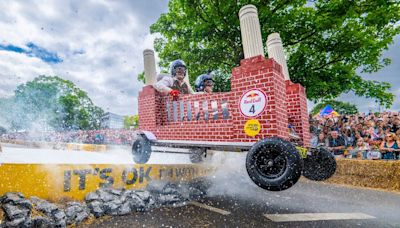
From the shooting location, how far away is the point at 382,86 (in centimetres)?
1138

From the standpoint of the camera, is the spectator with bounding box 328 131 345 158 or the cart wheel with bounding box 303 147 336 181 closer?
the cart wheel with bounding box 303 147 336 181

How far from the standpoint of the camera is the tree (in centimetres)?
1047

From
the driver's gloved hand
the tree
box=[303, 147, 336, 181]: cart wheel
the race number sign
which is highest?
the tree

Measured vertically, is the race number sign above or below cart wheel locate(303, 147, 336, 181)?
above

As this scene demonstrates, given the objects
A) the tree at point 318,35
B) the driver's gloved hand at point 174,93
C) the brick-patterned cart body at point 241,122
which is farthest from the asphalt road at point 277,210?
the tree at point 318,35

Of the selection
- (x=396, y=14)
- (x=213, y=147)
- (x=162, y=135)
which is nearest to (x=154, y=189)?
(x=162, y=135)

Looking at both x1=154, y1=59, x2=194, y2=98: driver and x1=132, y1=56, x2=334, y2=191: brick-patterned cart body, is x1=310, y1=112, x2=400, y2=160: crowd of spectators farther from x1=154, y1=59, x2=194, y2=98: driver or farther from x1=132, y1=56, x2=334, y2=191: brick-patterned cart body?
x1=154, y1=59, x2=194, y2=98: driver

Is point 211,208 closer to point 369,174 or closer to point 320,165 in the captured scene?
point 320,165

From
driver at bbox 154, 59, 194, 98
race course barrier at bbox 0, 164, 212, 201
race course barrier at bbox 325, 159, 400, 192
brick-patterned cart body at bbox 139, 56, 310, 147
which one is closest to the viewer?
race course barrier at bbox 0, 164, 212, 201

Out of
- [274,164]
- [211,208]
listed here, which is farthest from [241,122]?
[211,208]

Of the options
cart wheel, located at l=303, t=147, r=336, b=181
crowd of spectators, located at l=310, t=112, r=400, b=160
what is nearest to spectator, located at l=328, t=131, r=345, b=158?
crowd of spectators, located at l=310, t=112, r=400, b=160

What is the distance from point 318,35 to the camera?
1094 cm

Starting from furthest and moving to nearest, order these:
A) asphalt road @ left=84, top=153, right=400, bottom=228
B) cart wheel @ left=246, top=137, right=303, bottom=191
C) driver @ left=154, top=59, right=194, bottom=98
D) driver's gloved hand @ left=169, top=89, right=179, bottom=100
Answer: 1. driver @ left=154, top=59, right=194, bottom=98
2. driver's gloved hand @ left=169, top=89, right=179, bottom=100
3. asphalt road @ left=84, top=153, right=400, bottom=228
4. cart wheel @ left=246, top=137, right=303, bottom=191

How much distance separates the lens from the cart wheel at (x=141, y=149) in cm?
604
